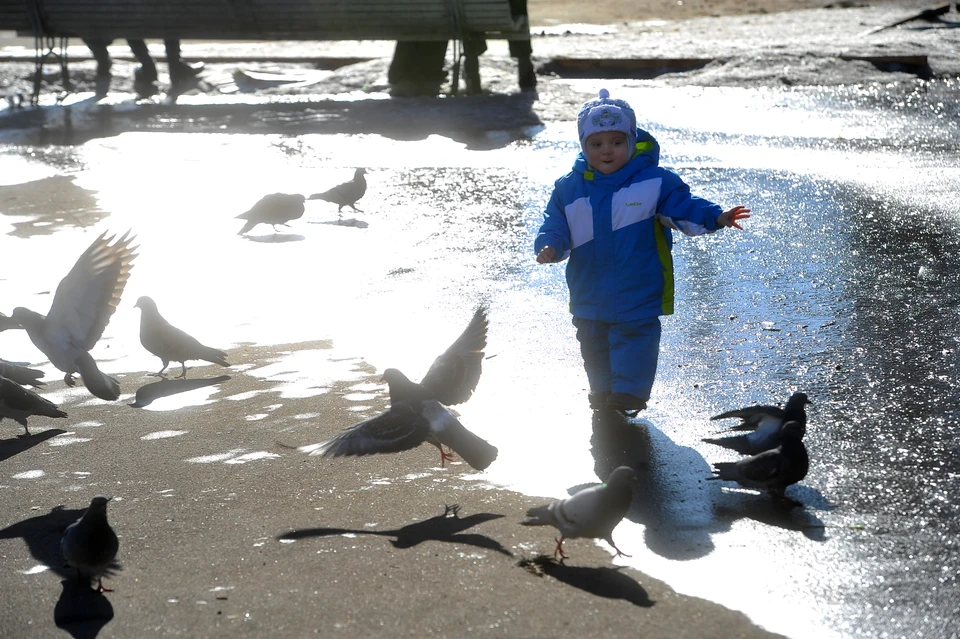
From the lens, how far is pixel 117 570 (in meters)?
4.34

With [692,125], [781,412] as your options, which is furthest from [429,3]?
[781,412]

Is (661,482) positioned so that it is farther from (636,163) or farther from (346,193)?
(346,193)

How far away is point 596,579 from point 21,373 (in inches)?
155

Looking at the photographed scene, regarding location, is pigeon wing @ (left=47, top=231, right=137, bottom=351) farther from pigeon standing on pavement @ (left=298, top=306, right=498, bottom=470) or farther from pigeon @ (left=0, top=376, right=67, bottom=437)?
pigeon standing on pavement @ (left=298, top=306, right=498, bottom=470)

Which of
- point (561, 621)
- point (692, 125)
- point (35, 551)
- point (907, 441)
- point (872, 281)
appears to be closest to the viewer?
point (561, 621)

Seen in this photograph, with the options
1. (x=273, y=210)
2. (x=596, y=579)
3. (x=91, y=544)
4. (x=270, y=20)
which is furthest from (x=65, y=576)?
(x=270, y=20)

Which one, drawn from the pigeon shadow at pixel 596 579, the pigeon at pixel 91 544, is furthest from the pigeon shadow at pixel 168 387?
the pigeon shadow at pixel 596 579

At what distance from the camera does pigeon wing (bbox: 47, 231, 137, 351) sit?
6.25 metres

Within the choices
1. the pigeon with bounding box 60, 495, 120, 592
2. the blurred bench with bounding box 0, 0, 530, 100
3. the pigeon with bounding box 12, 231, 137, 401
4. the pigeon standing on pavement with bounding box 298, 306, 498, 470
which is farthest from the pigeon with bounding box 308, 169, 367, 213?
the pigeon with bounding box 60, 495, 120, 592

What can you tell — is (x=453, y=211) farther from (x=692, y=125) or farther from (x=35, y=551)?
(x=35, y=551)

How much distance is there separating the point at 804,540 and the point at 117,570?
2.65 meters

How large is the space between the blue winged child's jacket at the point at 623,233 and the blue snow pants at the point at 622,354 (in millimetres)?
73

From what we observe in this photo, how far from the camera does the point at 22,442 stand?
594 cm

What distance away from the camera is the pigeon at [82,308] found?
6246 mm
